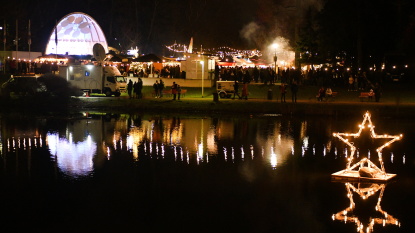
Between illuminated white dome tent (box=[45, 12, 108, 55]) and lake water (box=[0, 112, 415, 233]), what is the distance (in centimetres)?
5493

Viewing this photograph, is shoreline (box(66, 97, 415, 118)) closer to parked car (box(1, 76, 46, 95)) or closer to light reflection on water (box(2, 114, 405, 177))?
parked car (box(1, 76, 46, 95))

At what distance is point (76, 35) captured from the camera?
78.4 meters

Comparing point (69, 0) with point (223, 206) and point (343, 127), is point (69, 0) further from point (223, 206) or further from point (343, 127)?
point (223, 206)

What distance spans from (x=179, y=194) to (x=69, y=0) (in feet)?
317

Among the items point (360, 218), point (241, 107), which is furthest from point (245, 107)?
point (360, 218)

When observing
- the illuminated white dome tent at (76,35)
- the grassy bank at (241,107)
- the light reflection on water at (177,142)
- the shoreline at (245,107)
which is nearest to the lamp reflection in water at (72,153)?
the light reflection on water at (177,142)

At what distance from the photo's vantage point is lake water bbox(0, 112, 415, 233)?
35.9 feet

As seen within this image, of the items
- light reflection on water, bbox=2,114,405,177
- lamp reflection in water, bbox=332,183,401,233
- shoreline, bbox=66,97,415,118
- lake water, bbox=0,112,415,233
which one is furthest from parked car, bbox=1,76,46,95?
lamp reflection in water, bbox=332,183,401,233

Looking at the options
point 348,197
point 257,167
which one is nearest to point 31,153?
point 257,167

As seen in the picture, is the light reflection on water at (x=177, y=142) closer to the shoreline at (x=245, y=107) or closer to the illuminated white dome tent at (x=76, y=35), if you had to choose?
the shoreline at (x=245, y=107)

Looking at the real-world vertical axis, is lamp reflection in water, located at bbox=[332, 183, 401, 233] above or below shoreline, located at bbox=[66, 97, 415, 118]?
below

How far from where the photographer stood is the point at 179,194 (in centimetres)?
1295

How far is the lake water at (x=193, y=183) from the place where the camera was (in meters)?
10.9

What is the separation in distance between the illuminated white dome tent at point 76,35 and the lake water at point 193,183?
180 ft
